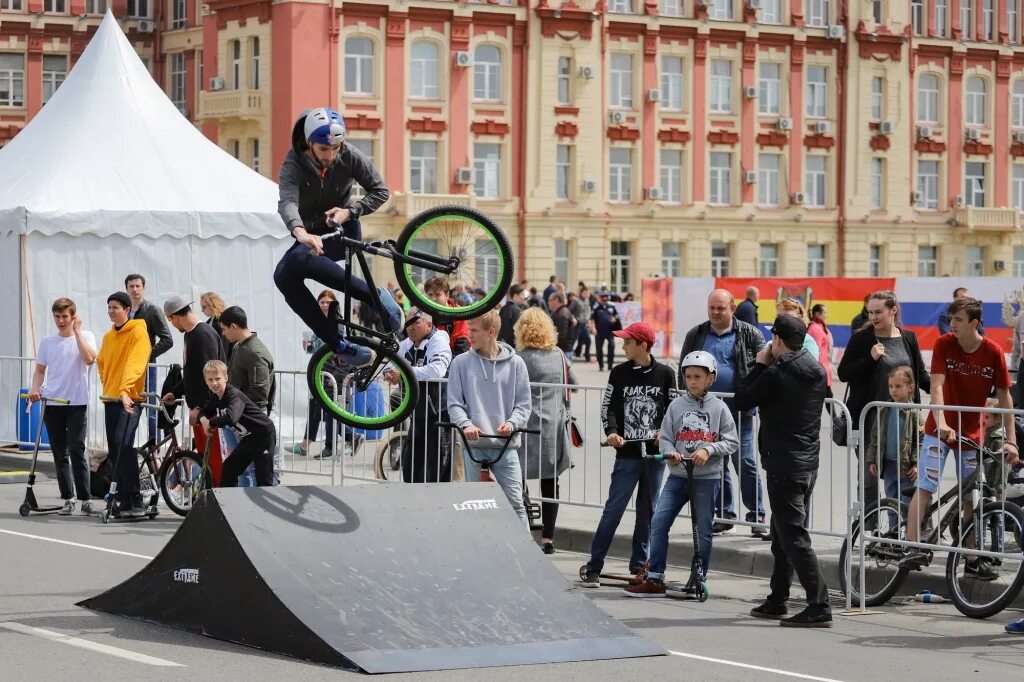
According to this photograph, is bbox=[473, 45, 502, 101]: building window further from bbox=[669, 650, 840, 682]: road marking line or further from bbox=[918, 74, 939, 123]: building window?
bbox=[669, 650, 840, 682]: road marking line

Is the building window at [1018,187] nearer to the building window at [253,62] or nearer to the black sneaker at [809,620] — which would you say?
the building window at [253,62]

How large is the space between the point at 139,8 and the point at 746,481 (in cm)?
5882

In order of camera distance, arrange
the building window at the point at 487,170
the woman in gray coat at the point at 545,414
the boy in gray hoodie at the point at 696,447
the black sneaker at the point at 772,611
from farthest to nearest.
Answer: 1. the building window at the point at 487,170
2. the woman in gray coat at the point at 545,414
3. the boy in gray hoodie at the point at 696,447
4. the black sneaker at the point at 772,611

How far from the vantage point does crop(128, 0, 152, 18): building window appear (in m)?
67.6

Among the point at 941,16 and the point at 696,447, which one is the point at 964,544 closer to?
the point at 696,447

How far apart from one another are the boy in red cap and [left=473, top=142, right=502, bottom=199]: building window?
48.5m

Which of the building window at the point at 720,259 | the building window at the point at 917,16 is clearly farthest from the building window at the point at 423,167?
the building window at the point at 917,16

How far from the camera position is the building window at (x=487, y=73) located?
60594 millimetres

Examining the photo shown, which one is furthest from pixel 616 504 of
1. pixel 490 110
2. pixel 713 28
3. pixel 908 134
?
pixel 908 134

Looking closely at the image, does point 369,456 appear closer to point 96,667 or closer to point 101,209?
point 101,209

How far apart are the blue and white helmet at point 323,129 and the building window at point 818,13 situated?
2295 inches

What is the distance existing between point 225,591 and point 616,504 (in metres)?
3.52

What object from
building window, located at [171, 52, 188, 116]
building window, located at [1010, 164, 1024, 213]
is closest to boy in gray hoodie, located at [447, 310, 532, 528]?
building window, located at [171, 52, 188, 116]

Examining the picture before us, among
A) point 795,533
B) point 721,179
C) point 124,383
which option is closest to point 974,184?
point 721,179
